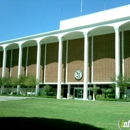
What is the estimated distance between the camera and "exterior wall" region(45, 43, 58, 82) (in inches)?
1852

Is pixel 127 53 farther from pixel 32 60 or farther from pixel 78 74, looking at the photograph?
pixel 32 60

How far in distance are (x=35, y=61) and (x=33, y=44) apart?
3.91 m

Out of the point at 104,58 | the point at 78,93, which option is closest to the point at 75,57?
the point at 104,58

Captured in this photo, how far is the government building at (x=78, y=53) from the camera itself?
38344mm

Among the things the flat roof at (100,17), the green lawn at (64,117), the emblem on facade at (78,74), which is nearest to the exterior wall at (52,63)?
the emblem on facade at (78,74)

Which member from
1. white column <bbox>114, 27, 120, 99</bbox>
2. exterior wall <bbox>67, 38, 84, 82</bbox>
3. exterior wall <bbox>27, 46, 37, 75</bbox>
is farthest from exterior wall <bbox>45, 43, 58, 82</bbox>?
white column <bbox>114, 27, 120, 99</bbox>

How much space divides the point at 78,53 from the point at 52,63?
262 inches

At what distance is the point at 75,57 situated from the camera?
44.1 metres

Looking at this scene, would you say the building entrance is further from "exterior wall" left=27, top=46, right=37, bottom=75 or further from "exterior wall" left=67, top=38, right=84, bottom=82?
"exterior wall" left=27, top=46, right=37, bottom=75

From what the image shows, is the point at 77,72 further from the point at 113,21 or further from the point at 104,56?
the point at 113,21

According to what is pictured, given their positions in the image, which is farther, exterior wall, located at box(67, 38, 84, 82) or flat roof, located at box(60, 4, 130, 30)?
exterior wall, located at box(67, 38, 84, 82)

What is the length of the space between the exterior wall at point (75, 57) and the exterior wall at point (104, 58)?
2824mm

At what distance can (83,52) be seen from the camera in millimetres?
42875

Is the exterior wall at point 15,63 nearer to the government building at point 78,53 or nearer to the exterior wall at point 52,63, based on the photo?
the government building at point 78,53
